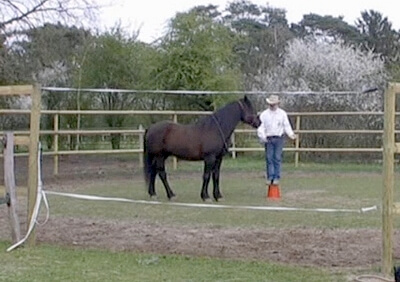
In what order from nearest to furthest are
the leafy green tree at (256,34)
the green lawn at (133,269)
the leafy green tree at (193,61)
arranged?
the green lawn at (133,269) < the leafy green tree at (193,61) < the leafy green tree at (256,34)

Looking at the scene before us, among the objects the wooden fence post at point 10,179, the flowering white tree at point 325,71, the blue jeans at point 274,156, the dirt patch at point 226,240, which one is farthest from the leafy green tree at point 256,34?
the wooden fence post at point 10,179

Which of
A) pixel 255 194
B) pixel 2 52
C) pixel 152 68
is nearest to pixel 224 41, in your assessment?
pixel 152 68

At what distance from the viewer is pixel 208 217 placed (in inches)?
330

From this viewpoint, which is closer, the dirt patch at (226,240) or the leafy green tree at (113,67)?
the dirt patch at (226,240)

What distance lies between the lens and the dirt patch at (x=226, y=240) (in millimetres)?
6141

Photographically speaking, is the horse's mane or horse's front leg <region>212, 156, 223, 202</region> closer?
horse's front leg <region>212, 156, 223, 202</region>

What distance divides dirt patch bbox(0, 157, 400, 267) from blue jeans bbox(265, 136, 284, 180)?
313 centimetres

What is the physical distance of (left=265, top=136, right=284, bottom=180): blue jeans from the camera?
10648mm

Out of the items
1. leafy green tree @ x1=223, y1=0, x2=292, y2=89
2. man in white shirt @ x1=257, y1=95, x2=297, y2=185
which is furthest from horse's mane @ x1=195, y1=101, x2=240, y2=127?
leafy green tree @ x1=223, y1=0, x2=292, y2=89

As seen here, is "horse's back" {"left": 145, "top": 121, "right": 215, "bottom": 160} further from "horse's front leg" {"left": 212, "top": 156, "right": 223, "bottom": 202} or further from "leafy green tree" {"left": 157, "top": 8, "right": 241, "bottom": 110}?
"leafy green tree" {"left": 157, "top": 8, "right": 241, "bottom": 110}

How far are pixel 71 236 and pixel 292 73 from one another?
1599 cm

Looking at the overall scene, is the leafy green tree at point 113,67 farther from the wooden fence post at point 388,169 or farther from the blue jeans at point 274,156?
the wooden fence post at point 388,169

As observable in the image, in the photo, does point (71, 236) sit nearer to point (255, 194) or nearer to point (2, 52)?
point (255, 194)

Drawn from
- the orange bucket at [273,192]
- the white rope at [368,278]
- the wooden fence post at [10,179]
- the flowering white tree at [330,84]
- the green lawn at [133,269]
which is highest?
the flowering white tree at [330,84]
